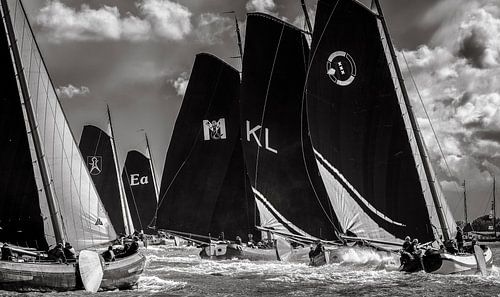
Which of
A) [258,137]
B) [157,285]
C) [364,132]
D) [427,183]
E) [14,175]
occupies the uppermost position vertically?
[258,137]

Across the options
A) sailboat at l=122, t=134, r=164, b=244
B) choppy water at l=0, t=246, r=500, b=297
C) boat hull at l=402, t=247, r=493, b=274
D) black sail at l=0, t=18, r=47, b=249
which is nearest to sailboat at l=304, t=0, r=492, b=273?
choppy water at l=0, t=246, r=500, b=297

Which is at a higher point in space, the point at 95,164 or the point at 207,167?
the point at 95,164

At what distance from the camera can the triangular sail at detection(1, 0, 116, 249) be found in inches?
1143

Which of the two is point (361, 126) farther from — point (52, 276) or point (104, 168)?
point (104, 168)

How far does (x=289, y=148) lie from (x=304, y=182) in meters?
2.65

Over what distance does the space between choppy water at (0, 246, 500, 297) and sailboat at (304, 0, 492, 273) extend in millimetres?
1859

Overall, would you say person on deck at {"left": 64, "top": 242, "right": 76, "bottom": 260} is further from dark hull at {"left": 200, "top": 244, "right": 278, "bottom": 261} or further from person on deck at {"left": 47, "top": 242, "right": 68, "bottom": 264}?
dark hull at {"left": 200, "top": 244, "right": 278, "bottom": 261}

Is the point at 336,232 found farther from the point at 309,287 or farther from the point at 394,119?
the point at 309,287

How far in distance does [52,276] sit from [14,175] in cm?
648

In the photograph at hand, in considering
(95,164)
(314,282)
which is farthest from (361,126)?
(95,164)

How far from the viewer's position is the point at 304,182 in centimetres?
4422

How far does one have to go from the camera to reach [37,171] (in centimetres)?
2941

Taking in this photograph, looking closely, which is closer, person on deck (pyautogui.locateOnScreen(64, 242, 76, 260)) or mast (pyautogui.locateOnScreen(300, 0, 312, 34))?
person on deck (pyautogui.locateOnScreen(64, 242, 76, 260))

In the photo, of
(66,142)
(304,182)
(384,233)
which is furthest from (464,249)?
(66,142)
